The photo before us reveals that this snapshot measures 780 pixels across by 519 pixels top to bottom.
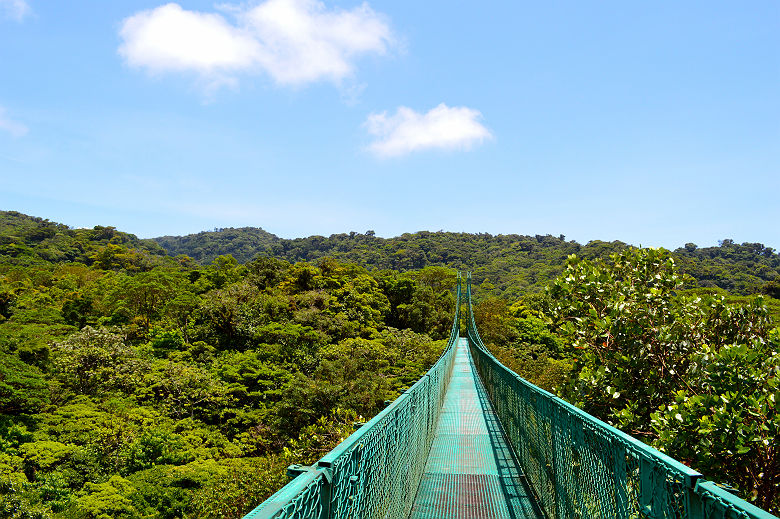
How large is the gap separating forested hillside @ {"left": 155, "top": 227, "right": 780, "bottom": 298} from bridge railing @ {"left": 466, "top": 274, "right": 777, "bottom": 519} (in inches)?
1565

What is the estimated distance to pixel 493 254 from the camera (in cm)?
7669

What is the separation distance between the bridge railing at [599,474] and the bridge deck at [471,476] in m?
0.16

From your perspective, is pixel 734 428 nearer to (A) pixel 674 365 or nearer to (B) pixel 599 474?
(B) pixel 599 474

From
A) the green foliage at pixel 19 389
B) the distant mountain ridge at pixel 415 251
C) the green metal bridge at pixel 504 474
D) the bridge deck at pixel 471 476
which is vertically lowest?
the green foliage at pixel 19 389

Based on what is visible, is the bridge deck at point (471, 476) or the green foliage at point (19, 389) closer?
the bridge deck at point (471, 476)

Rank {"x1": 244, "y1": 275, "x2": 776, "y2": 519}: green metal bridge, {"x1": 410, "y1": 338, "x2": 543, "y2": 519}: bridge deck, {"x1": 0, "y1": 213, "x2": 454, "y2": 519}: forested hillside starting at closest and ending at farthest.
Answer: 1. {"x1": 244, "y1": 275, "x2": 776, "y2": 519}: green metal bridge
2. {"x1": 410, "y1": 338, "x2": 543, "y2": 519}: bridge deck
3. {"x1": 0, "y1": 213, "x2": 454, "y2": 519}: forested hillside

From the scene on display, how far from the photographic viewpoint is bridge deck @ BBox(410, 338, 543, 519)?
2.82m

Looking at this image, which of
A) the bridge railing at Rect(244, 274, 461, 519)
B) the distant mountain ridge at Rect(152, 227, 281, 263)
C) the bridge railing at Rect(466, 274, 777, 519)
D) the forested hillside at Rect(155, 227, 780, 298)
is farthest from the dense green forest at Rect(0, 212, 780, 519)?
the distant mountain ridge at Rect(152, 227, 281, 263)

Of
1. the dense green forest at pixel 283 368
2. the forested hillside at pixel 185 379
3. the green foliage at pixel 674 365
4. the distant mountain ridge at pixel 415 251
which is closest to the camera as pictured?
the green foliage at pixel 674 365

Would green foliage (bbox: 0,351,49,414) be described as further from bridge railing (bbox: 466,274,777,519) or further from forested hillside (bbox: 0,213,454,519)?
bridge railing (bbox: 466,274,777,519)

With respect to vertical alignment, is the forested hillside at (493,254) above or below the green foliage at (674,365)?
above

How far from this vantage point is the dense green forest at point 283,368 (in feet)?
10.4

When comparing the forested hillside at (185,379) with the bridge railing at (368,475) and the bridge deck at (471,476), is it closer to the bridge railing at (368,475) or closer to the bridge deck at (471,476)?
the bridge deck at (471,476)

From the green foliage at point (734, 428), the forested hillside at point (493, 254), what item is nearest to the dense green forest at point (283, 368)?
the green foliage at point (734, 428)
